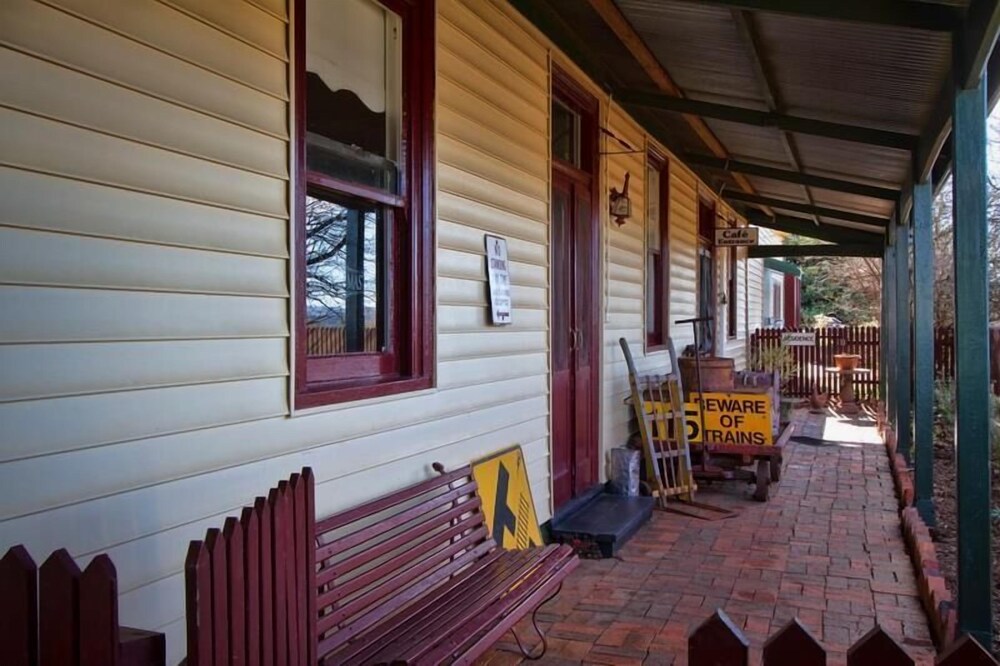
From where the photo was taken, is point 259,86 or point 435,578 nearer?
point 259,86

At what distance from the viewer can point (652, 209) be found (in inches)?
320

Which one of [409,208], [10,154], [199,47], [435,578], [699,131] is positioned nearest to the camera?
[10,154]

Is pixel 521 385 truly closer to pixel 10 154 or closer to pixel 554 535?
pixel 554 535

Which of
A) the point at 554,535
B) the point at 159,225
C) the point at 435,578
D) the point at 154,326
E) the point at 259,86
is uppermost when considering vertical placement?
the point at 259,86

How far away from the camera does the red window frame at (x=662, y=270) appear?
27.1 feet

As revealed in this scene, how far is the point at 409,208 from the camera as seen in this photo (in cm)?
359

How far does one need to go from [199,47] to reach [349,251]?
1.06m

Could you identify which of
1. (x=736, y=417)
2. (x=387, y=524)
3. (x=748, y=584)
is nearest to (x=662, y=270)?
(x=736, y=417)

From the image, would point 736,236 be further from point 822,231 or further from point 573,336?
point 573,336

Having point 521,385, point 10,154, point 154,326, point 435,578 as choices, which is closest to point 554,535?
point 521,385

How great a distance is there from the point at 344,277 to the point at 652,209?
17.8ft

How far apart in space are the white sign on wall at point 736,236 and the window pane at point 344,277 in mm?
7916

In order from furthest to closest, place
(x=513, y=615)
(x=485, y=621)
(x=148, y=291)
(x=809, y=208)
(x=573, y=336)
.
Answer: (x=809, y=208) < (x=573, y=336) < (x=513, y=615) < (x=485, y=621) < (x=148, y=291)

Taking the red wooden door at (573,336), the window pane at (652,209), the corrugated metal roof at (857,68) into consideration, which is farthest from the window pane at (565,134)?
the window pane at (652,209)
